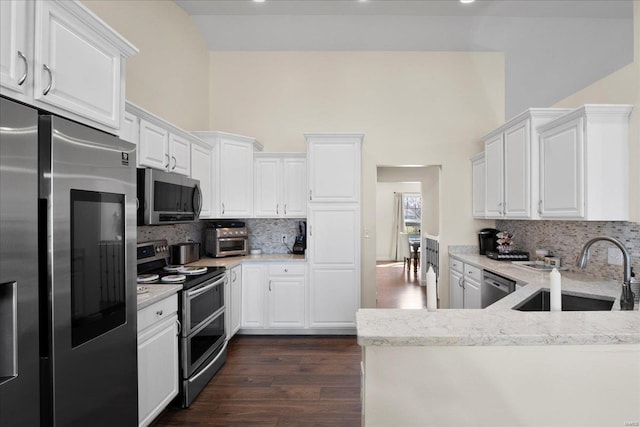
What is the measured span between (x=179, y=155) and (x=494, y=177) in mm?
3385

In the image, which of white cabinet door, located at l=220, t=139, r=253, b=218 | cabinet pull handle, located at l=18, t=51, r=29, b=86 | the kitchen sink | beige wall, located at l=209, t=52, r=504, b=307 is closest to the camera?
cabinet pull handle, located at l=18, t=51, r=29, b=86

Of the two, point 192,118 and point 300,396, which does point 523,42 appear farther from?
point 300,396

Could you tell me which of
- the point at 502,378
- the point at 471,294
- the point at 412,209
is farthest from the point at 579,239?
the point at 412,209

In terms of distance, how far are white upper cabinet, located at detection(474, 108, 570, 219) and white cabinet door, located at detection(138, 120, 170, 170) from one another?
3301 mm

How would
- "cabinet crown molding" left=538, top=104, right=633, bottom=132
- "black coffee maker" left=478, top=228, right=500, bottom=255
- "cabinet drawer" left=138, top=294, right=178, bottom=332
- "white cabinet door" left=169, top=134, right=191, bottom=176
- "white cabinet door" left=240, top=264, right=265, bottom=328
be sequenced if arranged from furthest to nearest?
"black coffee maker" left=478, top=228, right=500, bottom=255 → "white cabinet door" left=240, top=264, right=265, bottom=328 → "white cabinet door" left=169, top=134, right=191, bottom=176 → "cabinet crown molding" left=538, top=104, right=633, bottom=132 → "cabinet drawer" left=138, top=294, right=178, bottom=332

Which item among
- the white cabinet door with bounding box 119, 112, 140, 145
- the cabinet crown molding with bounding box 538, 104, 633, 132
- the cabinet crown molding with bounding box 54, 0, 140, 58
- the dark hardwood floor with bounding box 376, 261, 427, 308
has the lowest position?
the dark hardwood floor with bounding box 376, 261, 427, 308

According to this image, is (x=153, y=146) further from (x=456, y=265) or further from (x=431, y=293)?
(x=456, y=265)

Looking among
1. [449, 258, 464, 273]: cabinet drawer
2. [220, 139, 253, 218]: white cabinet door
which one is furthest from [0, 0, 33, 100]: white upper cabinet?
[449, 258, 464, 273]: cabinet drawer

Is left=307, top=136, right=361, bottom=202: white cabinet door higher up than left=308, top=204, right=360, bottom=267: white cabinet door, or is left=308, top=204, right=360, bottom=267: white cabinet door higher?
left=307, top=136, right=361, bottom=202: white cabinet door

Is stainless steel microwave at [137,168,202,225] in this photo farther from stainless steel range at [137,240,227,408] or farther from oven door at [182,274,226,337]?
oven door at [182,274,226,337]

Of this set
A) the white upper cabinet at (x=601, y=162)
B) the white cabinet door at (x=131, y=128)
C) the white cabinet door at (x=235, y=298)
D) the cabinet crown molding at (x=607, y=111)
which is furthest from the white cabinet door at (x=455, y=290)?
the white cabinet door at (x=131, y=128)

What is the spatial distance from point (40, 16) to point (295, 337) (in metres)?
3.58

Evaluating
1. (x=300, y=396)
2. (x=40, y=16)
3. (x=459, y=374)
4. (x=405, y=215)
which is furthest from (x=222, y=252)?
(x=405, y=215)

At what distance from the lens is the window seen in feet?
34.5
